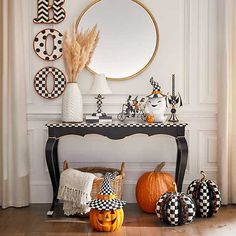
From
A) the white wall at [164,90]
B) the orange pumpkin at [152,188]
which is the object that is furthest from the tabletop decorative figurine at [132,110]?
A: the orange pumpkin at [152,188]

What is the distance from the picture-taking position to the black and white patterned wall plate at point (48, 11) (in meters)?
4.61

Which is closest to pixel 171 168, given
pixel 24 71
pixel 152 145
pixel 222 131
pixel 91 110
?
pixel 152 145

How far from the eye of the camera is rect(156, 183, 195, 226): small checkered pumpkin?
391cm

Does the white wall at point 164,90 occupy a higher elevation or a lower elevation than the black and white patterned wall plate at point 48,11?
lower

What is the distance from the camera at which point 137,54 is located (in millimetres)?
4641

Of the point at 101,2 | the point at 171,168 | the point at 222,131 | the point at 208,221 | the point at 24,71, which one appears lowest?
the point at 208,221

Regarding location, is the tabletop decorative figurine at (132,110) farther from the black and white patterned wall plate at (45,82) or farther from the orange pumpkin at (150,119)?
the black and white patterned wall plate at (45,82)

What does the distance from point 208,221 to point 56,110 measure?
66.4 inches

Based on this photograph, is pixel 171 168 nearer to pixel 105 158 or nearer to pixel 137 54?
pixel 105 158

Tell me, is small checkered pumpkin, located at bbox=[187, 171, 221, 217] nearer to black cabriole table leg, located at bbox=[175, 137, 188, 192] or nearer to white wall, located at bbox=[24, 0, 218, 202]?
black cabriole table leg, located at bbox=[175, 137, 188, 192]

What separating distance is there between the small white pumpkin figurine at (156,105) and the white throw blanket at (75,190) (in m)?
0.73

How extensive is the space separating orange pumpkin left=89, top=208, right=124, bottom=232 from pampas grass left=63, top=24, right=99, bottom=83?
1187mm

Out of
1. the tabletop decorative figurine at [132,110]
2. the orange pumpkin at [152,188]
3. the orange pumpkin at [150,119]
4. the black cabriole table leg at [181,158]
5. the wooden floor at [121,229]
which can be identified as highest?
the tabletop decorative figurine at [132,110]

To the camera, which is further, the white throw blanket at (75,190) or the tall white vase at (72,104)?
the tall white vase at (72,104)
